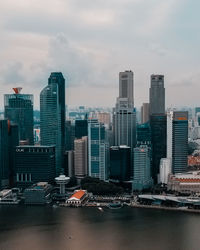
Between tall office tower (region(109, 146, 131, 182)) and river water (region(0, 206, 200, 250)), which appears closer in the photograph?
river water (region(0, 206, 200, 250))

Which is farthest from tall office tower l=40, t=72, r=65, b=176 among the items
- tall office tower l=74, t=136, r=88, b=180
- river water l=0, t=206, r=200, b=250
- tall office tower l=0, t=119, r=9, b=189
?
river water l=0, t=206, r=200, b=250

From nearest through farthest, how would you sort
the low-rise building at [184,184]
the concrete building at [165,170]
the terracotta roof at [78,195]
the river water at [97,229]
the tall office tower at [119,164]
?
the river water at [97,229] < the terracotta roof at [78,195] < the low-rise building at [184,184] < the concrete building at [165,170] < the tall office tower at [119,164]

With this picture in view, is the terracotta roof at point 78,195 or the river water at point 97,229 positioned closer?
the river water at point 97,229

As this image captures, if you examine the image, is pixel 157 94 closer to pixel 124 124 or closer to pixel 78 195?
pixel 124 124

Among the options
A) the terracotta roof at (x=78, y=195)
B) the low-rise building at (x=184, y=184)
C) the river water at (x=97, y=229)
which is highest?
the low-rise building at (x=184, y=184)

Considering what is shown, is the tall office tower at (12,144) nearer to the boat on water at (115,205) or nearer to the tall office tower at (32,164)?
the tall office tower at (32,164)

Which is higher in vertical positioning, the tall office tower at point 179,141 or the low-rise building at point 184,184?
the tall office tower at point 179,141

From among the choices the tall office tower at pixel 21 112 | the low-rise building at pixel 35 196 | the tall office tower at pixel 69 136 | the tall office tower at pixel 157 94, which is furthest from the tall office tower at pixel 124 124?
the low-rise building at pixel 35 196

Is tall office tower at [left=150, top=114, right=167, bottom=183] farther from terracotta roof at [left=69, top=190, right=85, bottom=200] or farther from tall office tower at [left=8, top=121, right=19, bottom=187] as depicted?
tall office tower at [left=8, top=121, right=19, bottom=187]
